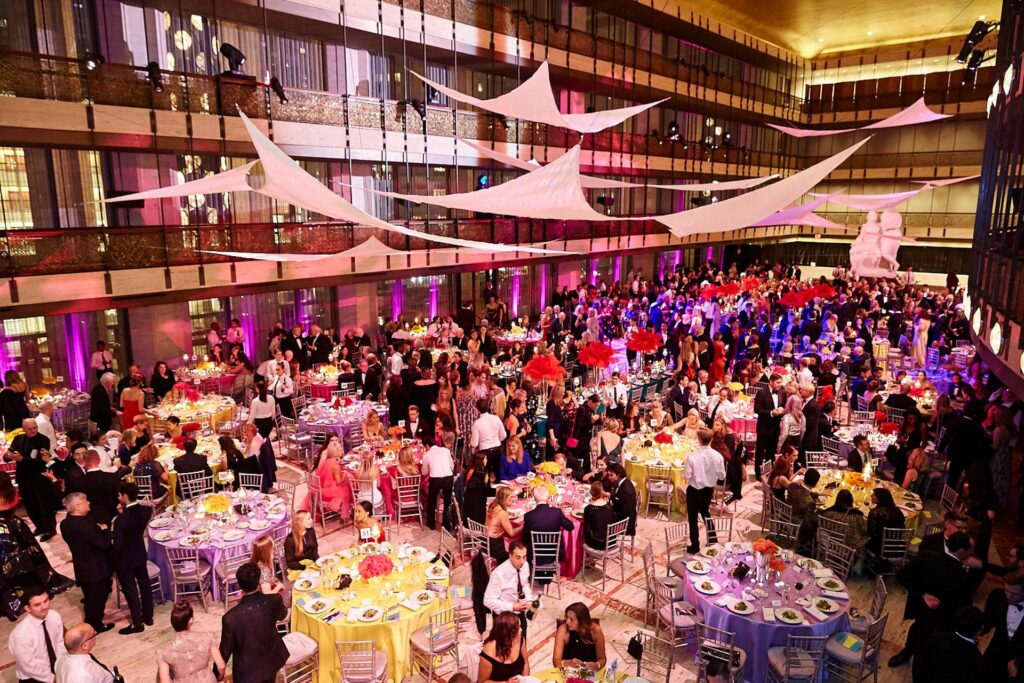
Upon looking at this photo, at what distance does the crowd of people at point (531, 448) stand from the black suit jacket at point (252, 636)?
2 cm

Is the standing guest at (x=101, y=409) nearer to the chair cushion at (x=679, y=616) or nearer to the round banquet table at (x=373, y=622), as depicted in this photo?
the round banquet table at (x=373, y=622)

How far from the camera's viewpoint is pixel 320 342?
15086mm

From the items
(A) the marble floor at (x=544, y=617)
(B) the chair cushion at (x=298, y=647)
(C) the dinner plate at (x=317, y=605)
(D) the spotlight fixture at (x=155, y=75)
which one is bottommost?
(A) the marble floor at (x=544, y=617)

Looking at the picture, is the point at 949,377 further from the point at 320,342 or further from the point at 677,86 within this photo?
the point at 677,86

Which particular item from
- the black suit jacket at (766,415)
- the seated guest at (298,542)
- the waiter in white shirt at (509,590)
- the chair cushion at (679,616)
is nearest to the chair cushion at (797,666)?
the chair cushion at (679,616)

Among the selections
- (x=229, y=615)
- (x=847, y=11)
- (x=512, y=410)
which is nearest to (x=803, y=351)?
(x=512, y=410)

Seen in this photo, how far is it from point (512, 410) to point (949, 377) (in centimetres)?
1019

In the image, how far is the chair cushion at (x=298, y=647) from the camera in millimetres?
5890

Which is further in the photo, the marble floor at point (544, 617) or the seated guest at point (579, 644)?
the marble floor at point (544, 617)

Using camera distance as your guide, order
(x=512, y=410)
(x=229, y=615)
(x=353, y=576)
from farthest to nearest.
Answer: (x=512, y=410)
(x=353, y=576)
(x=229, y=615)

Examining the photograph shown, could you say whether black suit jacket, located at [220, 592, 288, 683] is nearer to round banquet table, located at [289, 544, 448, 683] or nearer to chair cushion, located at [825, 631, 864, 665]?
round banquet table, located at [289, 544, 448, 683]

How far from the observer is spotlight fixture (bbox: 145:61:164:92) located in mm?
12250

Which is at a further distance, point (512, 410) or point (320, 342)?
point (320, 342)

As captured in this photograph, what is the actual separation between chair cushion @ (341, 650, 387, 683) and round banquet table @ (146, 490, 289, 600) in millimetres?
2238
